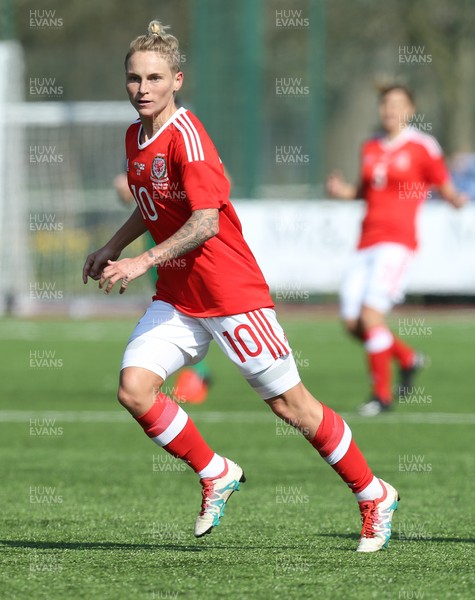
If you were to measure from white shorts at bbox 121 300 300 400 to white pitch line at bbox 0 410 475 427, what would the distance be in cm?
460

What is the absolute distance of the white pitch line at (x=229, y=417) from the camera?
1041 centimetres

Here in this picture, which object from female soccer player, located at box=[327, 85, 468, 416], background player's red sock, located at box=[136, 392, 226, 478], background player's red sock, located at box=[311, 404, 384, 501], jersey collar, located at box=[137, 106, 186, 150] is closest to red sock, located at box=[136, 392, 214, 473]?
background player's red sock, located at box=[136, 392, 226, 478]

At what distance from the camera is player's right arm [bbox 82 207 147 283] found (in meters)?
5.73

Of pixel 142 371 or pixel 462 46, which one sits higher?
pixel 142 371

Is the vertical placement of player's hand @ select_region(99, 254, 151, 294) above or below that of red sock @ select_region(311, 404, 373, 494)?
above

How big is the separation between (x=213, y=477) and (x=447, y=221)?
582 inches

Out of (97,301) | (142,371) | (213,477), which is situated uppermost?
(142,371)

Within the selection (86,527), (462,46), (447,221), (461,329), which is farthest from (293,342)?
(462,46)

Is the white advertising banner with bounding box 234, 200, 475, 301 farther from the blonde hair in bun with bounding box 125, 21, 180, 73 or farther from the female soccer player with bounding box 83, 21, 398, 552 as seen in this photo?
the blonde hair in bun with bounding box 125, 21, 180, 73

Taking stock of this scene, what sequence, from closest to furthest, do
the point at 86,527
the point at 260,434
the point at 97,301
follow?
the point at 86,527, the point at 260,434, the point at 97,301

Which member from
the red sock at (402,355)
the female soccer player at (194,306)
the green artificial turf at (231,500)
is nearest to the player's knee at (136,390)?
the female soccer player at (194,306)

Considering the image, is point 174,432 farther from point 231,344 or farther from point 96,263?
point 96,263

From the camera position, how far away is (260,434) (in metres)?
9.78

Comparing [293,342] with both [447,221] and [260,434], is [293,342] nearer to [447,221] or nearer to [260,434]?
[447,221]
